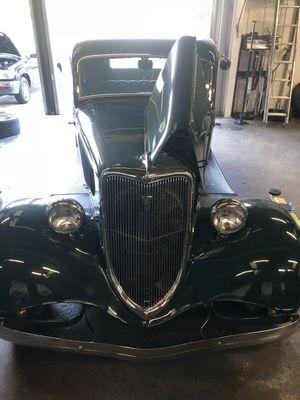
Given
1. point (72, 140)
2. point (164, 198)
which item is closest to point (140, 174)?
point (164, 198)

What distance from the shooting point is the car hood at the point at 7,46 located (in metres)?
7.68

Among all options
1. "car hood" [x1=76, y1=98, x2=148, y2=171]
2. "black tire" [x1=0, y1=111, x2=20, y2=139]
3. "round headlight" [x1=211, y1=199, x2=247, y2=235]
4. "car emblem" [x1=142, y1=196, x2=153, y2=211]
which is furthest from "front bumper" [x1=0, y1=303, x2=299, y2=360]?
"black tire" [x1=0, y1=111, x2=20, y2=139]

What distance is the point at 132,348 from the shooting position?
5.14ft

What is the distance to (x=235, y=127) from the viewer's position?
6.29m

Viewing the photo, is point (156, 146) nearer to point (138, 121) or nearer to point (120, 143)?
point (120, 143)

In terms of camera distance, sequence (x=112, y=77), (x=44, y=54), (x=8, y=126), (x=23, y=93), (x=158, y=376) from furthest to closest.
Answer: (x=23, y=93) < (x=44, y=54) < (x=8, y=126) < (x=112, y=77) < (x=158, y=376)

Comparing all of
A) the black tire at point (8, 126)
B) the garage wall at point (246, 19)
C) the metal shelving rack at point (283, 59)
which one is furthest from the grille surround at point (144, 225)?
the garage wall at point (246, 19)

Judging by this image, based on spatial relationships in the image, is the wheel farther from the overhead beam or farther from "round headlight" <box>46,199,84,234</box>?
"round headlight" <box>46,199,84,234</box>

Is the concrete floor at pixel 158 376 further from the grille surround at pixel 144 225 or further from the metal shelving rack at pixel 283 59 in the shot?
the metal shelving rack at pixel 283 59

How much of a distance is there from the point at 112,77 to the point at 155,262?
1965 mm

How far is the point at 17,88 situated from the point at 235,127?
447 cm

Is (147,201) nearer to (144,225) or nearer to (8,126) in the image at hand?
(144,225)

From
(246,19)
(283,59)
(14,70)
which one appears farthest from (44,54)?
(283,59)

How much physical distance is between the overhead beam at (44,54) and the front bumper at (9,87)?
89 cm
